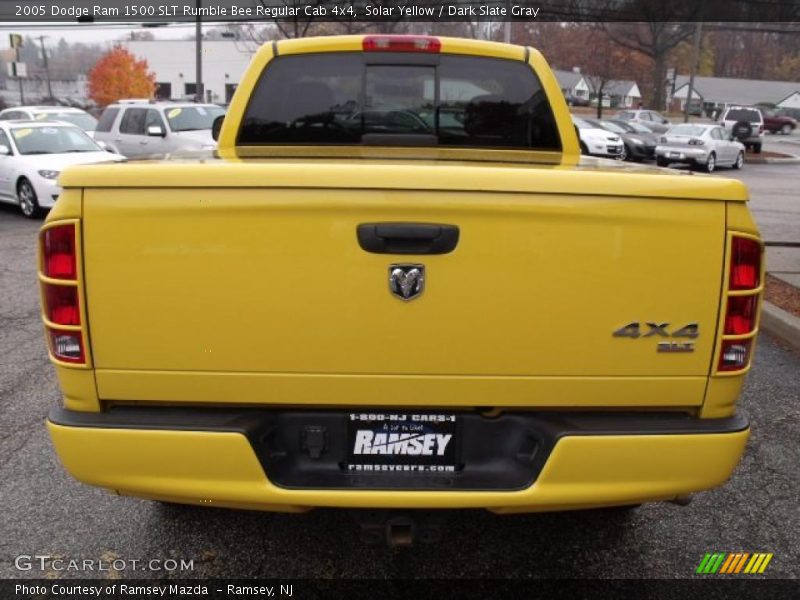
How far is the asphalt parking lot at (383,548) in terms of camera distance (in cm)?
295

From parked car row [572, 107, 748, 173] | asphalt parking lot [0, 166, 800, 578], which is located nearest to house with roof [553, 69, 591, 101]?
parked car row [572, 107, 748, 173]

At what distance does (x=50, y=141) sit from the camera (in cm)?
1291

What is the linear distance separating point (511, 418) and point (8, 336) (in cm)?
517

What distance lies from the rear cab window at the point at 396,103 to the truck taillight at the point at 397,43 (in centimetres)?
5

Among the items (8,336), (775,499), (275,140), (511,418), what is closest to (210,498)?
(511,418)

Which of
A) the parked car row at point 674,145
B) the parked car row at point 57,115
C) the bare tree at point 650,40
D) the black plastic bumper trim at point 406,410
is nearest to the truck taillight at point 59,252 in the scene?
the black plastic bumper trim at point 406,410

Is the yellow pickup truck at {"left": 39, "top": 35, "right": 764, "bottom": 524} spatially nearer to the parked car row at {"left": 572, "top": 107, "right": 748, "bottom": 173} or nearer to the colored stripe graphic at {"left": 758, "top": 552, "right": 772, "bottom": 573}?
the colored stripe graphic at {"left": 758, "top": 552, "right": 772, "bottom": 573}

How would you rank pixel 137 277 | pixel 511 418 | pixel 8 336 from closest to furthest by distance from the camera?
pixel 137 277
pixel 511 418
pixel 8 336

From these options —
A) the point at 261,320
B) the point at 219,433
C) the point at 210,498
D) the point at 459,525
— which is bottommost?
the point at 459,525

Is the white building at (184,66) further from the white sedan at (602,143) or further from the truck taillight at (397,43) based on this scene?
the truck taillight at (397,43)

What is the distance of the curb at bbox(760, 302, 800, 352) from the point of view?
234 inches

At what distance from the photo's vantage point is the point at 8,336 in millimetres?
5965

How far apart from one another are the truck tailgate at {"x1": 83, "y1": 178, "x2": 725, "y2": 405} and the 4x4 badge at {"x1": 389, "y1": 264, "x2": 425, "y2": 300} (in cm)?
2

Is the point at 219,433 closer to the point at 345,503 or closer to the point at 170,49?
the point at 345,503
